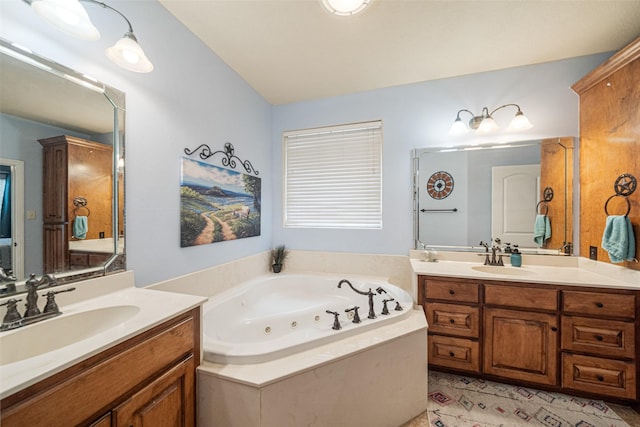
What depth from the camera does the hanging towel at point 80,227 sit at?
1182mm

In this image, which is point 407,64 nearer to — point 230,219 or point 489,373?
point 230,219

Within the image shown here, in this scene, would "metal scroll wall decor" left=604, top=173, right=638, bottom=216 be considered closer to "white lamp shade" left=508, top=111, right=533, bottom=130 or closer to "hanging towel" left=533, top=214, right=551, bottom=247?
"hanging towel" left=533, top=214, right=551, bottom=247

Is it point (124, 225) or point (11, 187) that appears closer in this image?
point (11, 187)

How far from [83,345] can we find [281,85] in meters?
2.52

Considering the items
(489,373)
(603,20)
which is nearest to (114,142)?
(489,373)

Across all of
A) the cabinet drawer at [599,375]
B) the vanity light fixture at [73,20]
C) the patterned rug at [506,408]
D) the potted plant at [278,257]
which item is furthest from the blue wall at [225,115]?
the cabinet drawer at [599,375]

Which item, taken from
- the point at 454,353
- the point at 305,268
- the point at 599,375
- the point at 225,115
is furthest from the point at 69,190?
the point at 599,375

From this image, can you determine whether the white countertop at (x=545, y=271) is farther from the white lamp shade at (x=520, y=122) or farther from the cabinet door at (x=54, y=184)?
the cabinet door at (x=54, y=184)

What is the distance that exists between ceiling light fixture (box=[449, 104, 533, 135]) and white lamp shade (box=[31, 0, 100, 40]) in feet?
8.61

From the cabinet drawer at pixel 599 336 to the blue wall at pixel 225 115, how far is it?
1274mm

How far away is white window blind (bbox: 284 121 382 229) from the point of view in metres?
2.71

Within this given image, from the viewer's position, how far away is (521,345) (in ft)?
5.74

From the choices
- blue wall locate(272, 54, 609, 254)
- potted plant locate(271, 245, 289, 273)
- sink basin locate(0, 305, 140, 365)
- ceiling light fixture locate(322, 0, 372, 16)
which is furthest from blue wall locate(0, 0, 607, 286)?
ceiling light fixture locate(322, 0, 372, 16)

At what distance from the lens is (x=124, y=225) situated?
139 centimetres
